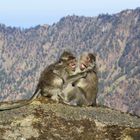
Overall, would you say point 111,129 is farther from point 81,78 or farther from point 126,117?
point 81,78

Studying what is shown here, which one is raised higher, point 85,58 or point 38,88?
point 85,58

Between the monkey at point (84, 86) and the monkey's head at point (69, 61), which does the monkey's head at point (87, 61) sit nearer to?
the monkey at point (84, 86)

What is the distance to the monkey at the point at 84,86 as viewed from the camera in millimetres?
29281

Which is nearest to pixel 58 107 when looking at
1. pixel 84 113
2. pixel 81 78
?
pixel 84 113

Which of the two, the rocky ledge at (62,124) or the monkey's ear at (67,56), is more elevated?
the monkey's ear at (67,56)

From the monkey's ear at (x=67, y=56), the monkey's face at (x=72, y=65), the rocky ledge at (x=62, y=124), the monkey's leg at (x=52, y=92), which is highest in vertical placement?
the monkey's ear at (x=67, y=56)

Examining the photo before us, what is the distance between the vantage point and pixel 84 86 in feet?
97.0

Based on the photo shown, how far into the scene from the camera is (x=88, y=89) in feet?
97.7

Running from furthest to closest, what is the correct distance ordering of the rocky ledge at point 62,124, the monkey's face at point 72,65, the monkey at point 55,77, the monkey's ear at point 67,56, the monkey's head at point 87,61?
1. the monkey's head at point 87,61
2. the monkey's ear at point 67,56
3. the monkey's face at point 72,65
4. the monkey at point 55,77
5. the rocky ledge at point 62,124

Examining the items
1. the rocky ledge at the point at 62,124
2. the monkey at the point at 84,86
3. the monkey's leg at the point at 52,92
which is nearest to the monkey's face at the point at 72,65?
the monkey at the point at 84,86

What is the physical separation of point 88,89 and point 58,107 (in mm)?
3794

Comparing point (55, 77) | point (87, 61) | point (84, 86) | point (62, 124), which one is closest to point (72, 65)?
point (55, 77)

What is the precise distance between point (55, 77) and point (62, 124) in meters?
4.13

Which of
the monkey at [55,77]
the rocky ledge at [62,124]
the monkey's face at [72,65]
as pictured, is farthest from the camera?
the monkey's face at [72,65]
